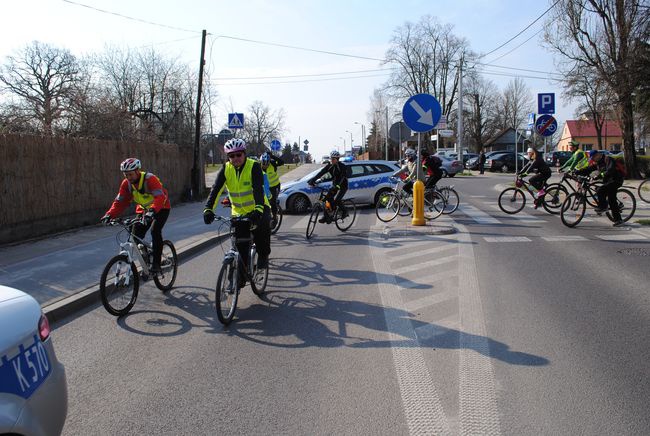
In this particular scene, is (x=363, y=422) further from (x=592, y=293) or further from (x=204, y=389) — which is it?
(x=592, y=293)

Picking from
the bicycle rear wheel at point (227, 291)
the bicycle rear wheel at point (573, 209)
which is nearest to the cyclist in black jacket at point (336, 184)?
the bicycle rear wheel at point (573, 209)

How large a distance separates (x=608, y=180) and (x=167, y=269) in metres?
9.39

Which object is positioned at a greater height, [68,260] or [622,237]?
[68,260]

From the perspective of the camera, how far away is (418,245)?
32.9 feet

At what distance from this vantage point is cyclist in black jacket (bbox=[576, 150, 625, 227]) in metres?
11.3

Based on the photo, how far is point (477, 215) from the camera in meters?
14.5

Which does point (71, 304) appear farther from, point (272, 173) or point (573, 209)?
point (573, 209)

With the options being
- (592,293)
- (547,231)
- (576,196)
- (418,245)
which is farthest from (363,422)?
(576,196)

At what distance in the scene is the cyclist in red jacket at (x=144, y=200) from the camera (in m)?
6.45

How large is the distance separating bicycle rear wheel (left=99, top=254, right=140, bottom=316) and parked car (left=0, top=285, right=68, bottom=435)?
10.6 feet

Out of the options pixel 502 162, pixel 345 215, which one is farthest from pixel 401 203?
pixel 502 162

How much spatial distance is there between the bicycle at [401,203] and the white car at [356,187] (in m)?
2.84

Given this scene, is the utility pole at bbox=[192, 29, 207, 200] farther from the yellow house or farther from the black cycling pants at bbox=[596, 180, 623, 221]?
→ the yellow house

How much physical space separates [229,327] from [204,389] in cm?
150
